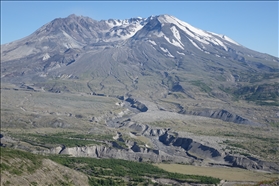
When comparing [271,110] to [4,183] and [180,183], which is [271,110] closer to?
[180,183]

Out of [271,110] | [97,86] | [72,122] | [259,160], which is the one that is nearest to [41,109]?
[72,122]

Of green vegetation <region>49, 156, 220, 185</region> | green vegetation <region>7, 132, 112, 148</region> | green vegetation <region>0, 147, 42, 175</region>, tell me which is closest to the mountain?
green vegetation <region>7, 132, 112, 148</region>

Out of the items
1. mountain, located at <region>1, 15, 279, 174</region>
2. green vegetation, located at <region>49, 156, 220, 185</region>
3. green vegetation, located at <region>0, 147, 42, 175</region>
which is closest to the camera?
green vegetation, located at <region>0, 147, 42, 175</region>

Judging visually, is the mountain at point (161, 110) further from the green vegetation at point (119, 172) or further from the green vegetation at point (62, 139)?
the green vegetation at point (119, 172)

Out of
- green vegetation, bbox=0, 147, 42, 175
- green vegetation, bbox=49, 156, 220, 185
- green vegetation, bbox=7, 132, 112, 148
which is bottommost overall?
green vegetation, bbox=49, 156, 220, 185

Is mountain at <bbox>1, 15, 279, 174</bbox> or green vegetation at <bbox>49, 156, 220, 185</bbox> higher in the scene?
mountain at <bbox>1, 15, 279, 174</bbox>

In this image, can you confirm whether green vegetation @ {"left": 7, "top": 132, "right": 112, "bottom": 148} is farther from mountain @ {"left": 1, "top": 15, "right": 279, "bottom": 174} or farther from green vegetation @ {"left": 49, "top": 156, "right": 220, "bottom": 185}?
green vegetation @ {"left": 49, "top": 156, "right": 220, "bottom": 185}

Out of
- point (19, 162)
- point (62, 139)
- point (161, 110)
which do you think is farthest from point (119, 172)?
point (161, 110)

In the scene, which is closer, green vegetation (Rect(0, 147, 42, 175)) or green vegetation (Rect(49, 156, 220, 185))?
Answer: green vegetation (Rect(0, 147, 42, 175))
